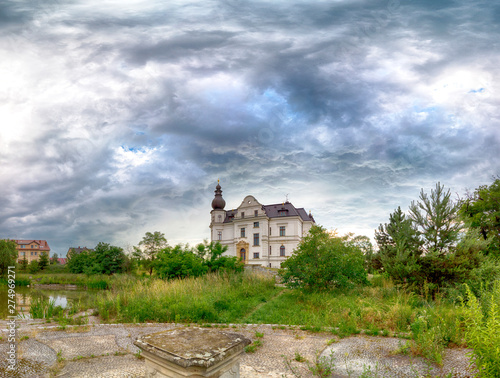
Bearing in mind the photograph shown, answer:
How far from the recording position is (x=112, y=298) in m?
11.5

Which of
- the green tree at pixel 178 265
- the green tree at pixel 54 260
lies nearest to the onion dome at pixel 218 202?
the green tree at pixel 178 265

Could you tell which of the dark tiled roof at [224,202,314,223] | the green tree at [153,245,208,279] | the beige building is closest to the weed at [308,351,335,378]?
the green tree at [153,245,208,279]

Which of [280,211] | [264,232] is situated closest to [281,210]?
[280,211]

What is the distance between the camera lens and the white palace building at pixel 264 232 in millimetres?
39500

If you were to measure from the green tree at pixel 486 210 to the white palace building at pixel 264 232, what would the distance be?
17097 mm

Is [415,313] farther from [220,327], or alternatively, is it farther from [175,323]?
[175,323]

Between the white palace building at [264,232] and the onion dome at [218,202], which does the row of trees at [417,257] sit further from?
the onion dome at [218,202]

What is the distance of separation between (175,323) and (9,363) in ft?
13.8

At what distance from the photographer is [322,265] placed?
13188 mm

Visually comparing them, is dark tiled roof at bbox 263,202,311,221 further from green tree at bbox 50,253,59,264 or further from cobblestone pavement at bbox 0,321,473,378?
green tree at bbox 50,253,59,264

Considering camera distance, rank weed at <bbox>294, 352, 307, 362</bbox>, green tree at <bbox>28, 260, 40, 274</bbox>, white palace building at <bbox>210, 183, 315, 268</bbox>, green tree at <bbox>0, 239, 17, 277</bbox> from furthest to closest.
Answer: green tree at <bbox>28, 260, 40, 274</bbox> → white palace building at <bbox>210, 183, 315, 268</bbox> → green tree at <bbox>0, 239, 17, 277</bbox> → weed at <bbox>294, 352, 307, 362</bbox>

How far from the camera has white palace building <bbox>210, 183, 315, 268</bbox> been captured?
39.5 meters

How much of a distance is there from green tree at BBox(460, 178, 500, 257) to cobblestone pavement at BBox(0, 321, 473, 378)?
2164 centimetres

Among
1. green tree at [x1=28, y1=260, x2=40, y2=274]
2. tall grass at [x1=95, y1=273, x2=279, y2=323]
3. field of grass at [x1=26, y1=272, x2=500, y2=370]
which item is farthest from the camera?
green tree at [x1=28, y1=260, x2=40, y2=274]
